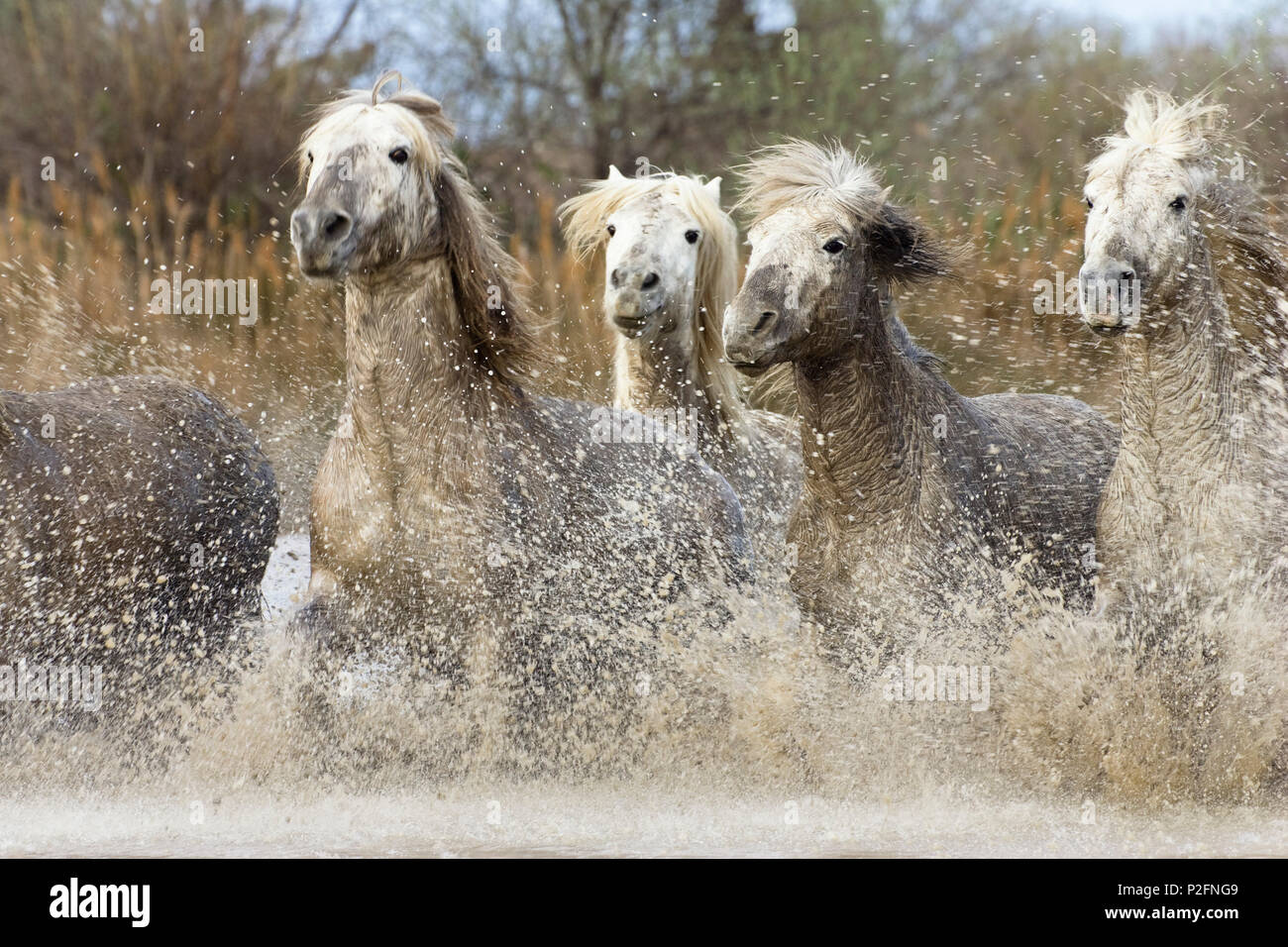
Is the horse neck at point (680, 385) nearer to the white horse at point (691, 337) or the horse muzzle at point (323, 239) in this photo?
the white horse at point (691, 337)

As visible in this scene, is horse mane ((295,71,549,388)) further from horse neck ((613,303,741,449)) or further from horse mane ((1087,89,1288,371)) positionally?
horse mane ((1087,89,1288,371))

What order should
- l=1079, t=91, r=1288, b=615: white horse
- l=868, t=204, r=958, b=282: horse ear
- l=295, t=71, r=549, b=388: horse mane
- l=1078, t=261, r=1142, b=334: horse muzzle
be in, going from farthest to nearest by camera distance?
l=868, t=204, r=958, b=282: horse ear
l=295, t=71, r=549, b=388: horse mane
l=1079, t=91, r=1288, b=615: white horse
l=1078, t=261, r=1142, b=334: horse muzzle

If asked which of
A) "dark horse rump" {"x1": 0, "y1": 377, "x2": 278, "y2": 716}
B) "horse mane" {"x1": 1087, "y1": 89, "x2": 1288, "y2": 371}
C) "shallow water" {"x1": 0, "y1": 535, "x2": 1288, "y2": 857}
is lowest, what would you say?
"shallow water" {"x1": 0, "y1": 535, "x2": 1288, "y2": 857}

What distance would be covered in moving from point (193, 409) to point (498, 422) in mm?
1411

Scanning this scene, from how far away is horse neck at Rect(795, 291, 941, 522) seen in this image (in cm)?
470

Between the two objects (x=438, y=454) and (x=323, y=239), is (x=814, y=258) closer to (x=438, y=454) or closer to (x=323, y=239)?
(x=438, y=454)

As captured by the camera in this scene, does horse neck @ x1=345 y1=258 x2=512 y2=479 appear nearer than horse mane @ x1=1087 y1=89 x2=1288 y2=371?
No

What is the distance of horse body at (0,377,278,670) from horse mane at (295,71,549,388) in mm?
1163

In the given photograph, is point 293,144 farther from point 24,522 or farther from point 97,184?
point 24,522

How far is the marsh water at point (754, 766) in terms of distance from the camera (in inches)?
173

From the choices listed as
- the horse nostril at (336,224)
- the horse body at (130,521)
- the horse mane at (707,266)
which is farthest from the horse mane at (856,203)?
the horse body at (130,521)

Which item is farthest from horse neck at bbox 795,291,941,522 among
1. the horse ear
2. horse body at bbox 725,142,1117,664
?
the horse ear

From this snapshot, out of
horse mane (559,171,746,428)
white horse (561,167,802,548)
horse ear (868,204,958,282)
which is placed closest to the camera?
horse ear (868,204,958,282)

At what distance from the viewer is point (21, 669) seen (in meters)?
5.00
